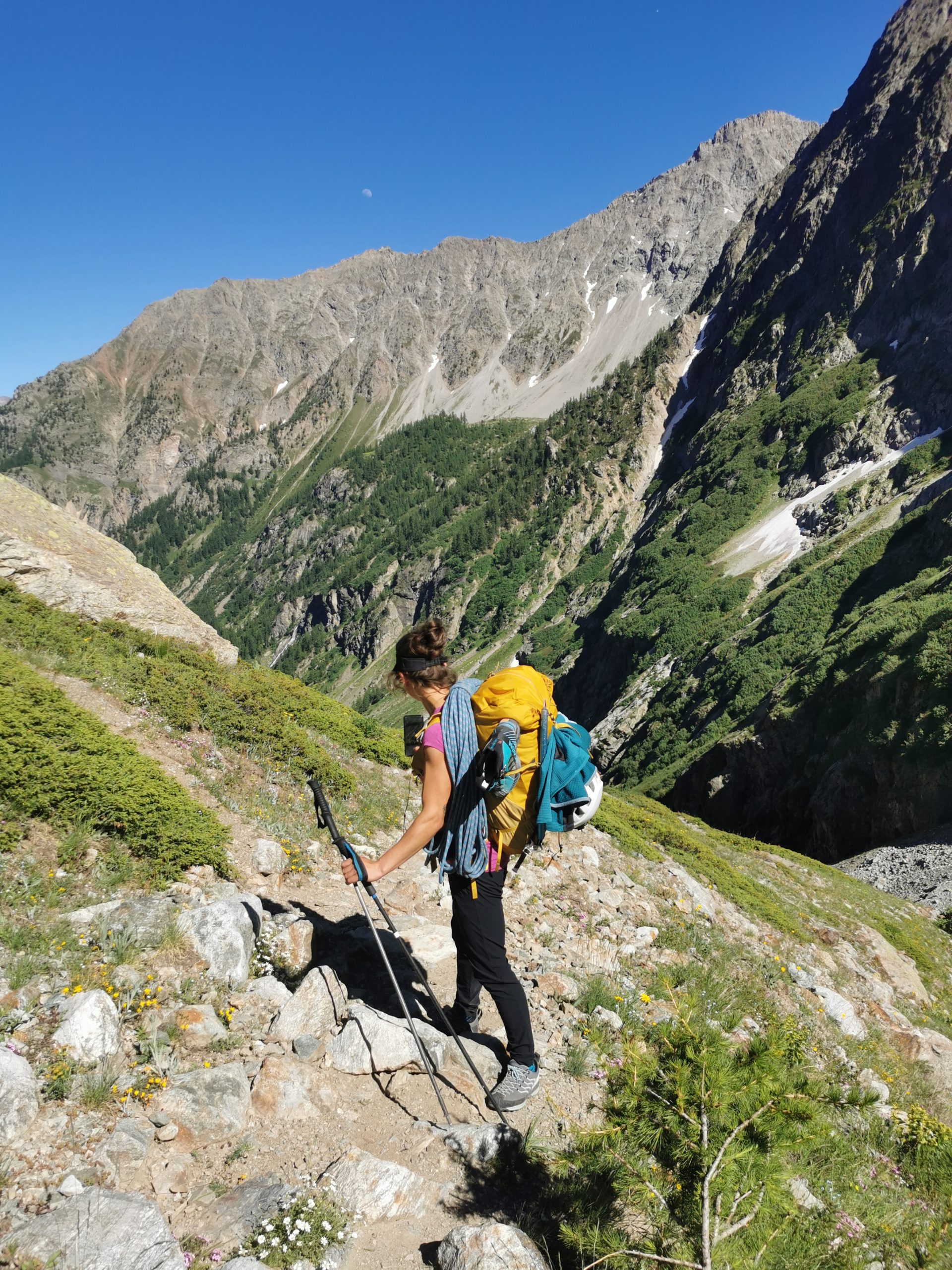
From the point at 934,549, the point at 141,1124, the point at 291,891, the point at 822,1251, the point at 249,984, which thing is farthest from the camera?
the point at 934,549

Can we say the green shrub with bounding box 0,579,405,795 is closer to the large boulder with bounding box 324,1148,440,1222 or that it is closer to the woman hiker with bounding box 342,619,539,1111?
the woman hiker with bounding box 342,619,539,1111

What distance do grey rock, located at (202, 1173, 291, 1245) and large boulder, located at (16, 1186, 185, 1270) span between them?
0.25 metres

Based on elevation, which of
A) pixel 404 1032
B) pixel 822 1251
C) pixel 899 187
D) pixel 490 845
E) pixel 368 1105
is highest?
pixel 899 187

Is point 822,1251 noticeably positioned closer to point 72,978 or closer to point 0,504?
point 72,978

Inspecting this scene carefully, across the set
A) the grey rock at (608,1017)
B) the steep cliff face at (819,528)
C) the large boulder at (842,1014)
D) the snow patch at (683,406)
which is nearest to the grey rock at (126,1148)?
the grey rock at (608,1017)

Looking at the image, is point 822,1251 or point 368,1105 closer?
point 822,1251

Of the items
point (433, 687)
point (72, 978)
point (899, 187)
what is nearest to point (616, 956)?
point (433, 687)

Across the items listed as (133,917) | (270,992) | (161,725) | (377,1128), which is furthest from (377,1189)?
(161,725)

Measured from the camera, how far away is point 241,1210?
3.53m

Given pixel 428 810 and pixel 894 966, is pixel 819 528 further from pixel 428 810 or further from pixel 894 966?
pixel 428 810

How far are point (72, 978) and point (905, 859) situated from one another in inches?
1144

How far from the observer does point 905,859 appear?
24.9 meters

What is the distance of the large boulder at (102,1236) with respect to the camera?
2.93 m

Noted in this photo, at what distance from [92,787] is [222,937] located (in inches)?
95.7
